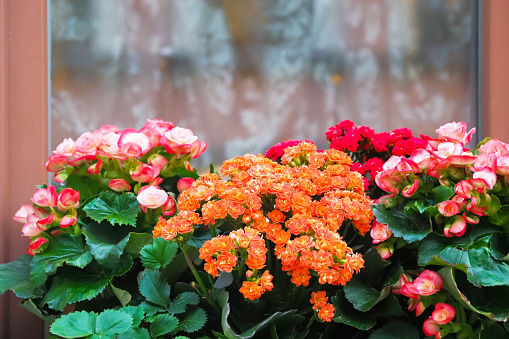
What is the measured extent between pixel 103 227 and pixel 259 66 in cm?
75

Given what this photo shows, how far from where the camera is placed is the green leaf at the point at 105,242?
1072mm

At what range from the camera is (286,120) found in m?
1.63

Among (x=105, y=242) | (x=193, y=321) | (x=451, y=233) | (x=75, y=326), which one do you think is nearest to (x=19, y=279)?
(x=105, y=242)

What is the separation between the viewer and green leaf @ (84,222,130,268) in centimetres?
107

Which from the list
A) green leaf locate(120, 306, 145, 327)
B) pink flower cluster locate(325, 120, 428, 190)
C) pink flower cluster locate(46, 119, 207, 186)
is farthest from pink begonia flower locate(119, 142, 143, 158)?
pink flower cluster locate(325, 120, 428, 190)

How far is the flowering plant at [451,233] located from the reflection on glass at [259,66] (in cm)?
61

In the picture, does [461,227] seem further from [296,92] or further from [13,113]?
[13,113]

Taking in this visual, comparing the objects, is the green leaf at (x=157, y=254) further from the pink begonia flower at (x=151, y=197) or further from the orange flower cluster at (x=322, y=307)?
the orange flower cluster at (x=322, y=307)

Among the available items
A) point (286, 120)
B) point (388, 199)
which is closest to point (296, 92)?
point (286, 120)

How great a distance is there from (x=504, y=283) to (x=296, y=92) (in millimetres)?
943

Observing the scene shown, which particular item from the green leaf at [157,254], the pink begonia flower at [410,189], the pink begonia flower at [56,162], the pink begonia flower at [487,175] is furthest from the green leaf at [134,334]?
the pink begonia flower at [487,175]

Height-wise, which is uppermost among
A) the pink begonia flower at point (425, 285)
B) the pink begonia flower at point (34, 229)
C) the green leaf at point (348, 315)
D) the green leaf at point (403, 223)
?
the green leaf at point (403, 223)

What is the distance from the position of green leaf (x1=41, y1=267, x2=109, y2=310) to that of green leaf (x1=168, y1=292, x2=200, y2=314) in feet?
0.56

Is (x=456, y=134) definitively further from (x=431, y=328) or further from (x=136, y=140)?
(x=136, y=140)
